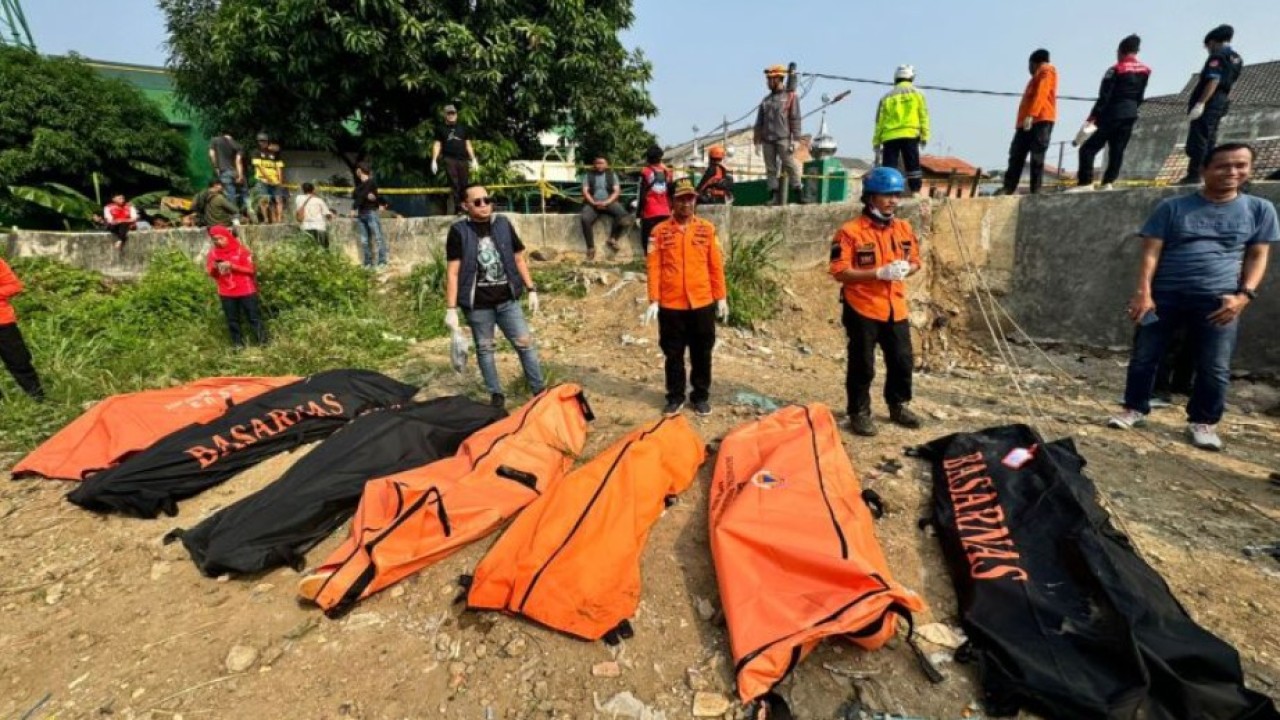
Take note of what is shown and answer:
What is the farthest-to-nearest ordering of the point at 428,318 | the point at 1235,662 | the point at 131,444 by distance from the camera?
the point at 428,318 → the point at 131,444 → the point at 1235,662

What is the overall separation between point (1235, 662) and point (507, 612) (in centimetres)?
242

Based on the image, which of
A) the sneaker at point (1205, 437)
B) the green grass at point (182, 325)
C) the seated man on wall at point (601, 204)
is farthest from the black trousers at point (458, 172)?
the sneaker at point (1205, 437)

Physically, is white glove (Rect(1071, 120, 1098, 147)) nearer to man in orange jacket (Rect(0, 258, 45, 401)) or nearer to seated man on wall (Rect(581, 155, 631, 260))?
seated man on wall (Rect(581, 155, 631, 260))

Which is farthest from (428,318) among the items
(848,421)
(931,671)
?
(931,671)

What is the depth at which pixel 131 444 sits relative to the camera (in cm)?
372

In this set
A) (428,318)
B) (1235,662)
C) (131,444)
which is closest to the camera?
(1235,662)

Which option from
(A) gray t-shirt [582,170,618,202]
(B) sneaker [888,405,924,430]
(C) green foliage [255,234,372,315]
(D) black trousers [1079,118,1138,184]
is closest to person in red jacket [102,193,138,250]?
(C) green foliage [255,234,372,315]

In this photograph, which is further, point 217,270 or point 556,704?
point 217,270

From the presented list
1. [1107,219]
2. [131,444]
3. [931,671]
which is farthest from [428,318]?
[1107,219]

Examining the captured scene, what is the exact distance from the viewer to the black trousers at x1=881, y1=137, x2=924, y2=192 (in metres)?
5.89

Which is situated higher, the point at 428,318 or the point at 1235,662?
the point at 428,318

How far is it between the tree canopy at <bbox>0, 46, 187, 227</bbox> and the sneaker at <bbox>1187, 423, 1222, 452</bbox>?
58.5ft

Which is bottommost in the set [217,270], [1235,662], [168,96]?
[1235,662]

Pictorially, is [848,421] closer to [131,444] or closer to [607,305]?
[607,305]
